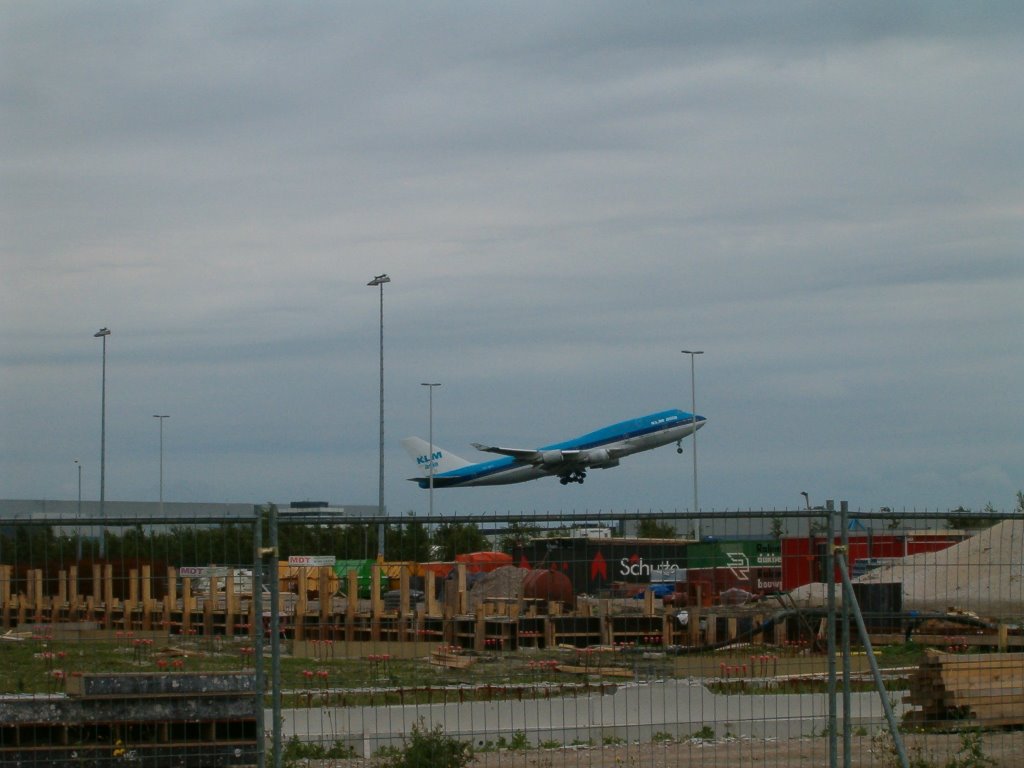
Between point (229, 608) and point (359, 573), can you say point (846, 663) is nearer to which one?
point (359, 573)

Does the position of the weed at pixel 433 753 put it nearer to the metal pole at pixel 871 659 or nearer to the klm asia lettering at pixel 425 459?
the metal pole at pixel 871 659

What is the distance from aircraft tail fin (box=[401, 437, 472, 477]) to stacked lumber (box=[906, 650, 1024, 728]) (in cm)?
6558

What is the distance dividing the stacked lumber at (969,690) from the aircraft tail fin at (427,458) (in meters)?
65.6

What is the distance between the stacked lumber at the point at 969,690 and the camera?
1176 cm

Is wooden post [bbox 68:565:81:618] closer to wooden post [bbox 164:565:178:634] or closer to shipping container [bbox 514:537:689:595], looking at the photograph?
wooden post [bbox 164:565:178:634]

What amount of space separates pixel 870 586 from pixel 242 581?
6.65 metres

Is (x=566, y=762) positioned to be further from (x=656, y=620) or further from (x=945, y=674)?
(x=945, y=674)

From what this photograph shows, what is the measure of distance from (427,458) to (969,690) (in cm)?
7166

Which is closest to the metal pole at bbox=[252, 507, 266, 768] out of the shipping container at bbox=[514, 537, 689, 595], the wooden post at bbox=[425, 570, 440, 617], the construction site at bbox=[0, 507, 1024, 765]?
the construction site at bbox=[0, 507, 1024, 765]

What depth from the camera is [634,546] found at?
9227mm

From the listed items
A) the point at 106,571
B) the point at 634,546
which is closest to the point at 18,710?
the point at 106,571

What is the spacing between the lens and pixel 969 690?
464 inches

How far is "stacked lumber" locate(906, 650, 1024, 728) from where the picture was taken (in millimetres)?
11758

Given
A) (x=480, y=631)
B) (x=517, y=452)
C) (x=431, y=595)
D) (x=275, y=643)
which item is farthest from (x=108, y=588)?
(x=517, y=452)
